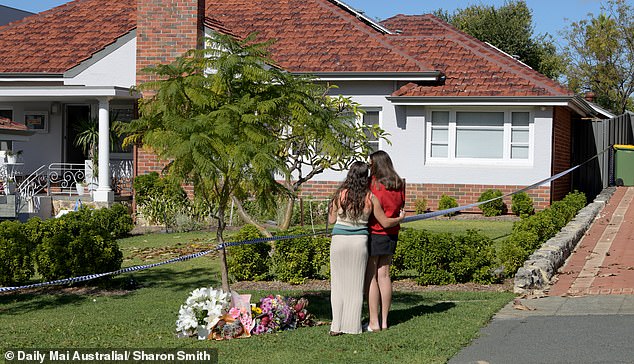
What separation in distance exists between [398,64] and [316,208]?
4225mm

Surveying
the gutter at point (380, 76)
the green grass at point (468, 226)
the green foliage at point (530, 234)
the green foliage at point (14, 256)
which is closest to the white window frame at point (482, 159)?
the gutter at point (380, 76)

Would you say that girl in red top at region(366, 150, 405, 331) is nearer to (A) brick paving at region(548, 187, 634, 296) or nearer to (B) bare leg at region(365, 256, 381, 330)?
(B) bare leg at region(365, 256, 381, 330)

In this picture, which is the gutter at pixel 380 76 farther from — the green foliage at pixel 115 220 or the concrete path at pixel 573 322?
the concrete path at pixel 573 322

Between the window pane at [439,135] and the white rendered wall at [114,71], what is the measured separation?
24.7 feet

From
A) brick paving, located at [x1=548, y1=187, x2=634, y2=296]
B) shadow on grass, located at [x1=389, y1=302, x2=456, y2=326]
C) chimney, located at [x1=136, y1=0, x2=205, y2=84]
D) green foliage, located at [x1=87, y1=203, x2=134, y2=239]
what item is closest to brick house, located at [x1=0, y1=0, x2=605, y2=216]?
chimney, located at [x1=136, y1=0, x2=205, y2=84]

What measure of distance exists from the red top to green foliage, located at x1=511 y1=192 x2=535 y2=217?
1243 centimetres

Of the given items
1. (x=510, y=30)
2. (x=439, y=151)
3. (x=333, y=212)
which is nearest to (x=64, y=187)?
(x=439, y=151)

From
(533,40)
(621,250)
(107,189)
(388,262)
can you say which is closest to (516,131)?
(621,250)

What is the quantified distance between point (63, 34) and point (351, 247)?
1859 cm

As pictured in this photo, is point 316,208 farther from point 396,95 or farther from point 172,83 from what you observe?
point 172,83

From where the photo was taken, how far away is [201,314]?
827cm

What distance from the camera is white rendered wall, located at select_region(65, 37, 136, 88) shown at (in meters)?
21.6

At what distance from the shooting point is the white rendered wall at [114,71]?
851 inches

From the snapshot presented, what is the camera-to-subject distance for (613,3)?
50719 mm
